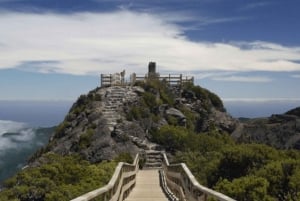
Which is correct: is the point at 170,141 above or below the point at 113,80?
below

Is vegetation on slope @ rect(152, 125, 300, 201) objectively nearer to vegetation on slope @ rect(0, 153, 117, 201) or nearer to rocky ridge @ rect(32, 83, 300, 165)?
rocky ridge @ rect(32, 83, 300, 165)

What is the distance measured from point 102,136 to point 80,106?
38.3ft

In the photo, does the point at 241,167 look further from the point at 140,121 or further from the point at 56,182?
the point at 140,121

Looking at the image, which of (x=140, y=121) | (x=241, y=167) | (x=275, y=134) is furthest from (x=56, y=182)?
(x=275, y=134)

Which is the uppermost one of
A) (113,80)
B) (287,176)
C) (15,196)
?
(113,80)

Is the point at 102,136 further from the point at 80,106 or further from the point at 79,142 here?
the point at 80,106

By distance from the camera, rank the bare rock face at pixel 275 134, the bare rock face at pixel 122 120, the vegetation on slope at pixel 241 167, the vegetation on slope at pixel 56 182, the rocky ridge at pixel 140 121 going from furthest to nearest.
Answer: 1. the bare rock face at pixel 275 134
2. the rocky ridge at pixel 140 121
3. the bare rock face at pixel 122 120
4. the vegetation on slope at pixel 56 182
5. the vegetation on slope at pixel 241 167

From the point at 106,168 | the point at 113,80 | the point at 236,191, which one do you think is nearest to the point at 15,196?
the point at 106,168

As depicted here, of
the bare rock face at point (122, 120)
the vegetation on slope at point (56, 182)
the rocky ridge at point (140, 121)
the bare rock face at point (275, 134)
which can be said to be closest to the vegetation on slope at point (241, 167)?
the rocky ridge at point (140, 121)

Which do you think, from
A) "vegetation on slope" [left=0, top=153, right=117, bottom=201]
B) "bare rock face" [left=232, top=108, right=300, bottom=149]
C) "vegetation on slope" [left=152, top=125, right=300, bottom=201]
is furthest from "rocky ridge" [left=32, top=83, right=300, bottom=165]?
"vegetation on slope" [left=0, top=153, right=117, bottom=201]

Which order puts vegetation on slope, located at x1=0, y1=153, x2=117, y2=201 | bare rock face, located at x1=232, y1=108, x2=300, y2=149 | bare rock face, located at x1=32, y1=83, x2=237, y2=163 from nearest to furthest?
vegetation on slope, located at x1=0, y1=153, x2=117, y2=201
bare rock face, located at x1=32, y1=83, x2=237, y2=163
bare rock face, located at x1=232, y1=108, x2=300, y2=149

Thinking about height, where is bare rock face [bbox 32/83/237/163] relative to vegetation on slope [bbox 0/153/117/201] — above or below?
above

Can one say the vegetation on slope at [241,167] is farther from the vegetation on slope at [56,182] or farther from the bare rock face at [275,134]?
the bare rock face at [275,134]

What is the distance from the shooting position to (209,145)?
49.1m
